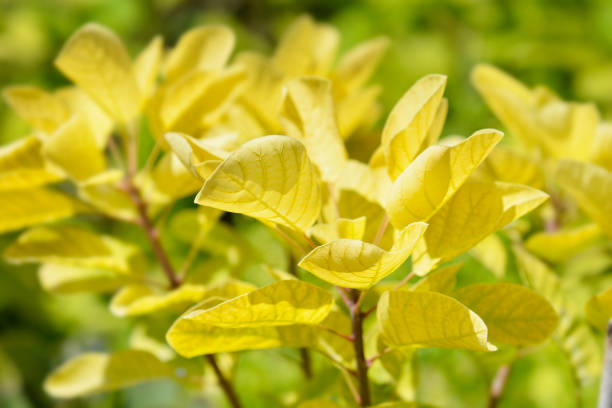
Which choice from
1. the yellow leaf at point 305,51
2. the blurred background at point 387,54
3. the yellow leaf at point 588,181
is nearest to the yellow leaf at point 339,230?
the yellow leaf at point 588,181

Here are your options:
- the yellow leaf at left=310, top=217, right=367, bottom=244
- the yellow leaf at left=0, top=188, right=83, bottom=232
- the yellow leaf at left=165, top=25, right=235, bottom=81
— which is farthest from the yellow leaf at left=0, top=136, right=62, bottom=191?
the yellow leaf at left=310, top=217, right=367, bottom=244

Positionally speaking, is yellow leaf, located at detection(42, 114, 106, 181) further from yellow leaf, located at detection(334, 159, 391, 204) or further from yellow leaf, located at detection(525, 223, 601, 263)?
yellow leaf, located at detection(525, 223, 601, 263)

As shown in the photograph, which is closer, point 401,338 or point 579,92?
point 401,338

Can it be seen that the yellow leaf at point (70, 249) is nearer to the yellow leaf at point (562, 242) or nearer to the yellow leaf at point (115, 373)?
the yellow leaf at point (115, 373)

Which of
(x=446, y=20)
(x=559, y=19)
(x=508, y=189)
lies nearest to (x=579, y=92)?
(x=559, y=19)

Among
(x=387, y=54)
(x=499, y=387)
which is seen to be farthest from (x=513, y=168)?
(x=387, y=54)

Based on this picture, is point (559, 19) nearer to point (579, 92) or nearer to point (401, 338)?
point (579, 92)

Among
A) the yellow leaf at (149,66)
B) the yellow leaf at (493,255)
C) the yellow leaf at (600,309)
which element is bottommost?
the yellow leaf at (493,255)
